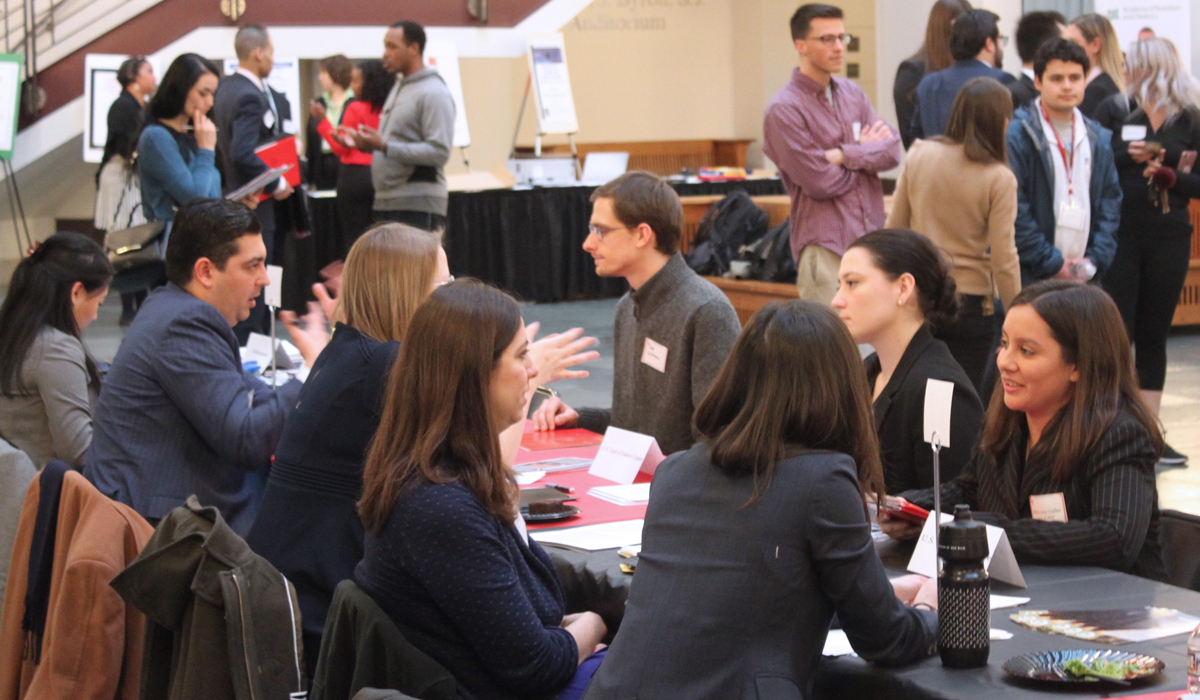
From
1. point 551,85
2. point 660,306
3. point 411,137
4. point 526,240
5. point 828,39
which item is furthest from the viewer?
point 551,85

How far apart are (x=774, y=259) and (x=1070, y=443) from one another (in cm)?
488

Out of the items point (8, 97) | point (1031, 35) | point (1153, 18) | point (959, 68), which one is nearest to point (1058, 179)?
point (959, 68)

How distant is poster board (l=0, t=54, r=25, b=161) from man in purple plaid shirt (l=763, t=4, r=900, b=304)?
6488mm

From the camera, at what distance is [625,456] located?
275 cm

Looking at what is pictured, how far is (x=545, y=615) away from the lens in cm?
190

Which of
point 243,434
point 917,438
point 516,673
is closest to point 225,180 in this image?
point 243,434

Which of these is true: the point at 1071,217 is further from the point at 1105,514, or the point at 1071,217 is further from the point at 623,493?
the point at 1105,514

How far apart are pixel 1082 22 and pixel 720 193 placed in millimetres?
4578

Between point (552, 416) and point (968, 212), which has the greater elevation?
point (968, 212)

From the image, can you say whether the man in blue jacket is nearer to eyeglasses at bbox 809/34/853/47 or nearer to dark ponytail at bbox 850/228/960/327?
eyeglasses at bbox 809/34/853/47

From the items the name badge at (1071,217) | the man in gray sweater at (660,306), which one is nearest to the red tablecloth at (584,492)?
the man in gray sweater at (660,306)

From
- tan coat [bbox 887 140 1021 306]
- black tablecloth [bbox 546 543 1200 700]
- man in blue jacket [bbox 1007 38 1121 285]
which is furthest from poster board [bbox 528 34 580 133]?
black tablecloth [bbox 546 543 1200 700]

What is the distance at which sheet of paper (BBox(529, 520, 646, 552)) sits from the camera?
2.25 metres

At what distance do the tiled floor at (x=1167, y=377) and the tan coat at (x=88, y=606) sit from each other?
10.2 ft
